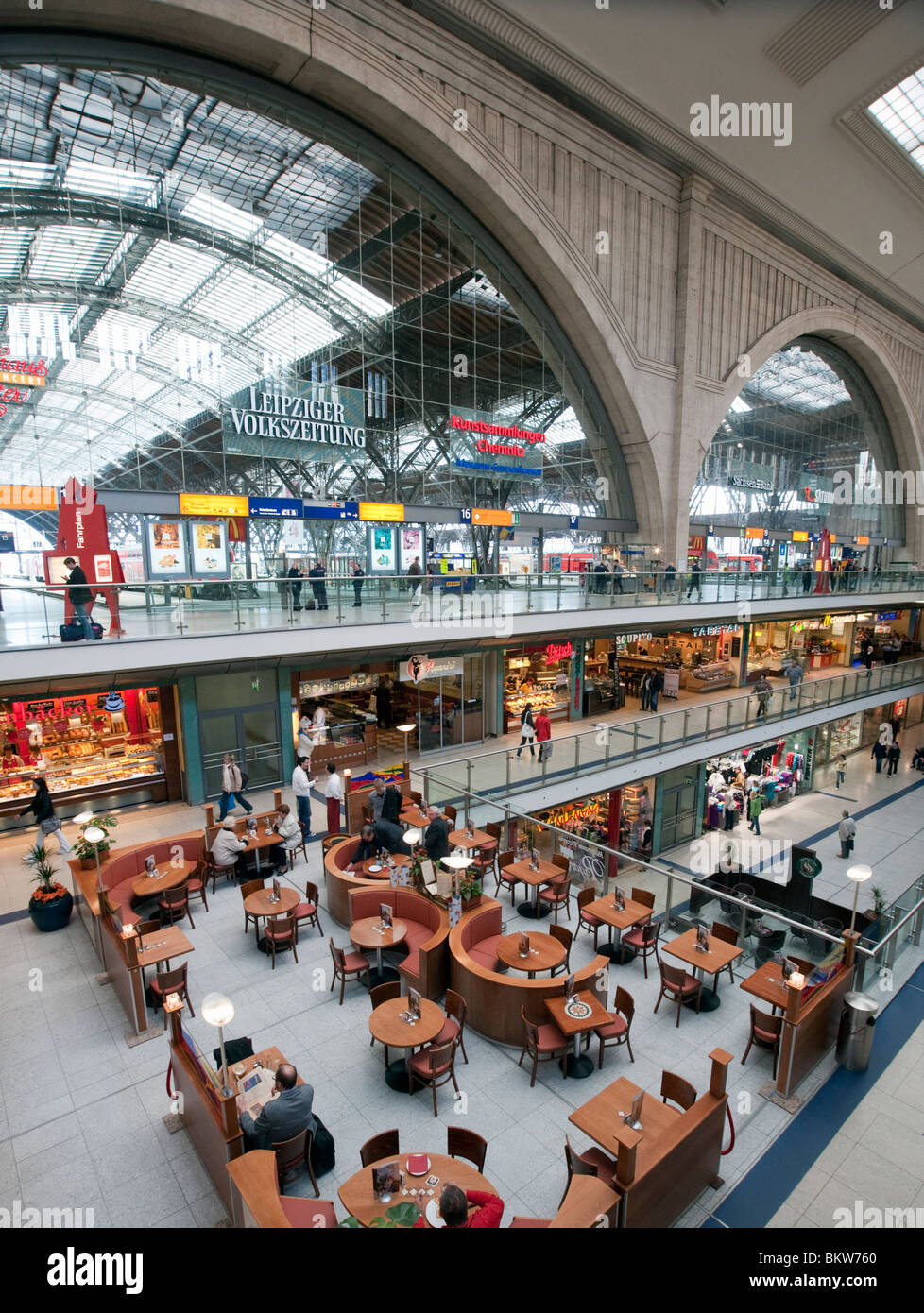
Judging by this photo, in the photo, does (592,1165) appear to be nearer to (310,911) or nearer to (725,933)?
(725,933)

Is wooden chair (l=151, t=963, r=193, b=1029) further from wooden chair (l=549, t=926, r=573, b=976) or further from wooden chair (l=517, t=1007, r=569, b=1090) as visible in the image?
wooden chair (l=549, t=926, r=573, b=976)

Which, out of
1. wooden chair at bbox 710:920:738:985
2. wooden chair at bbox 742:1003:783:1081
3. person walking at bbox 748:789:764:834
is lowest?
person walking at bbox 748:789:764:834

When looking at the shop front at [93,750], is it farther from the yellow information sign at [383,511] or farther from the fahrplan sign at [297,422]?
the yellow information sign at [383,511]

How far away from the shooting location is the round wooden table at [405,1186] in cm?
405

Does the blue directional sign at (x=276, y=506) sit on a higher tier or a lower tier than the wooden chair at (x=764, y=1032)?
higher

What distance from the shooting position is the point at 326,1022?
6887mm

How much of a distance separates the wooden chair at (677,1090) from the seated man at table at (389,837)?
4.79 m

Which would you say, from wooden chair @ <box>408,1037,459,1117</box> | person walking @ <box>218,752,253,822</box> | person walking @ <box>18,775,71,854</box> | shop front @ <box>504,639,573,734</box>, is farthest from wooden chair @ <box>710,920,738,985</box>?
shop front @ <box>504,639,573,734</box>

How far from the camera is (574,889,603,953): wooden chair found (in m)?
8.01

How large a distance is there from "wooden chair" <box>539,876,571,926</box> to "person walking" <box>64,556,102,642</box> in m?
8.03

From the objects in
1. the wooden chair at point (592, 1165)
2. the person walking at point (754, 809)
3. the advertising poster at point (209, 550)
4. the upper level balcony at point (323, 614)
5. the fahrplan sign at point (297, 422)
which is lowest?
the person walking at point (754, 809)

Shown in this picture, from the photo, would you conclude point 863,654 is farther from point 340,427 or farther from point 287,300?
point 287,300

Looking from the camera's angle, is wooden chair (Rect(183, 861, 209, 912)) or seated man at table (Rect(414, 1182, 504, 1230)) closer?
seated man at table (Rect(414, 1182, 504, 1230))

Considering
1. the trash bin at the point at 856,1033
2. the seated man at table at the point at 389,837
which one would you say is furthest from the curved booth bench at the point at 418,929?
the trash bin at the point at 856,1033
